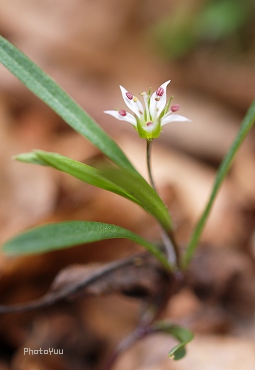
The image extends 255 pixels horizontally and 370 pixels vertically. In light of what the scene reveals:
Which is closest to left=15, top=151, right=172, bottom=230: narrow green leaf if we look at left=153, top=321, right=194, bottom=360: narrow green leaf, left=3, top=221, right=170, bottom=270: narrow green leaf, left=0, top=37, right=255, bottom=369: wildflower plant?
left=0, top=37, right=255, bottom=369: wildflower plant

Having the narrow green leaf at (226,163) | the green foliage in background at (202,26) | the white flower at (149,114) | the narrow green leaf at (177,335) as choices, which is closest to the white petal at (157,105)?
the white flower at (149,114)

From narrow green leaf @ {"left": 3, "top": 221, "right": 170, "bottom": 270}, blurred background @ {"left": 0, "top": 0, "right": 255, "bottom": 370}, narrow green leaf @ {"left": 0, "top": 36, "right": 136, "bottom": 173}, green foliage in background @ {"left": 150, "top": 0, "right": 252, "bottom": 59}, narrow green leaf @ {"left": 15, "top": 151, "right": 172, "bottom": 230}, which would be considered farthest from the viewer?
green foliage in background @ {"left": 150, "top": 0, "right": 252, "bottom": 59}

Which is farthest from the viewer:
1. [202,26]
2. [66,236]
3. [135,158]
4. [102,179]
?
[202,26]

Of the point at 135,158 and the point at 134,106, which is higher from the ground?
the point at 135,158

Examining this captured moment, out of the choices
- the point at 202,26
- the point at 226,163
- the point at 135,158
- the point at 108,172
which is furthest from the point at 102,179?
the point at 202,26

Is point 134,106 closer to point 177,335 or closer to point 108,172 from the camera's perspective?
point 108,172

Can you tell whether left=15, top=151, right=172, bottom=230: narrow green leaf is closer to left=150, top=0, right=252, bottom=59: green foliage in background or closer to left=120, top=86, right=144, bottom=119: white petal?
left=120, top=86, right=144, bottom=119: white petal

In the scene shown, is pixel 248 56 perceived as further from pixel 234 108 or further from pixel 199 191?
pixel 199 191
